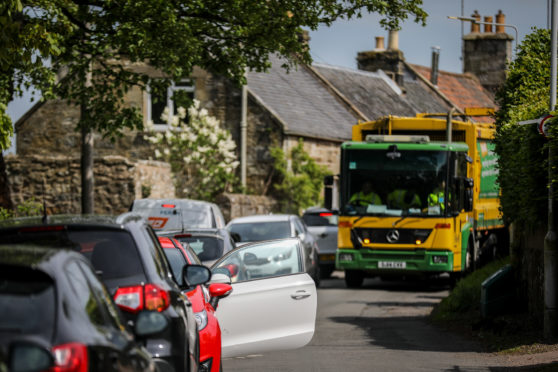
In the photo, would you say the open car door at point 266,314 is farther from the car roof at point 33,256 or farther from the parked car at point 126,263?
the car roof at point 33,256

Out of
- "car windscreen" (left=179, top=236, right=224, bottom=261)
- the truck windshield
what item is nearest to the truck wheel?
the truck windshield

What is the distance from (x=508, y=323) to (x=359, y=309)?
178 inches

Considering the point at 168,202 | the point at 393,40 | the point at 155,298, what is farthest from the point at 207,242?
the point at 393,40

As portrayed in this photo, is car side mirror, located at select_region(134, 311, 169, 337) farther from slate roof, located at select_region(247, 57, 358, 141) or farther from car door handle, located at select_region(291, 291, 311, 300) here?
slate roof, located at select_region(247, 57, 358, 141)

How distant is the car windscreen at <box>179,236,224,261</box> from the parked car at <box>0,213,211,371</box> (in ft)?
25.1

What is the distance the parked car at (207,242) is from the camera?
14.3 meters

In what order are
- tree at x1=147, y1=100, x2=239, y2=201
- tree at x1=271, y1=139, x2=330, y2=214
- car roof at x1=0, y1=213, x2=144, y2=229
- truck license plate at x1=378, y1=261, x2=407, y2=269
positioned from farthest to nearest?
tree at x1=271, y1=139, x2=330, y2=214 → tree at x1=147, y1=100, x2=239, y2=201 → truck license plate at x1=378, y1=261, x2=407, y2=269 → car roof at x1=0, y1=213, x2=144, y2=229

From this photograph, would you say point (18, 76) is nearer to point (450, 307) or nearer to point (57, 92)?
point (57, 92)

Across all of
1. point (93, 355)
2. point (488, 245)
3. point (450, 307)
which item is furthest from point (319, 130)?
point (93, 355)

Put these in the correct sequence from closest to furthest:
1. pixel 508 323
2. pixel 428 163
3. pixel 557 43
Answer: pixel 508 323 → pixel 557 43 → pixel 428 163

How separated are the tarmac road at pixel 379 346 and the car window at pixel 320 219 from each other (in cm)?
676

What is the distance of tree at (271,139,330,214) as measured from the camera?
34656 mm

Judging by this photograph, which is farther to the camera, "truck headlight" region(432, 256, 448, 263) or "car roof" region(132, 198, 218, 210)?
"truck headlight" region(432, 256, 448, 263)

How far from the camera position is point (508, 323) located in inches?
535
